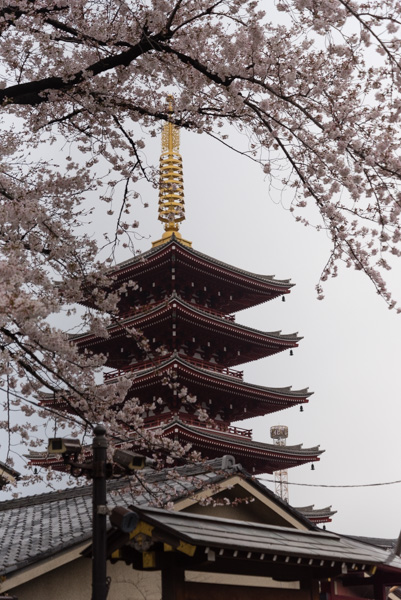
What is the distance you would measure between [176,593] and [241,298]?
23652 millimetres

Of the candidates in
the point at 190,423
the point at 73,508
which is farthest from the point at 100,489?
the point at 190,423

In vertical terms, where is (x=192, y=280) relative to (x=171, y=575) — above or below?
above

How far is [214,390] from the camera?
27.8m

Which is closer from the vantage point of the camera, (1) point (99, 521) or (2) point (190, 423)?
(1) point (99, 521)

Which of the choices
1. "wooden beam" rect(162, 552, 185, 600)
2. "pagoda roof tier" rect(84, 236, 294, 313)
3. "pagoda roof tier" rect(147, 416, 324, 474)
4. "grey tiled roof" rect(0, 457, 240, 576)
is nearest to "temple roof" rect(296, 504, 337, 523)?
"pagoda roof tier" rect(147, 416, 324, 474)

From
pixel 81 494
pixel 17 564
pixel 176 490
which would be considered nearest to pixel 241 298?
pixel 81 494

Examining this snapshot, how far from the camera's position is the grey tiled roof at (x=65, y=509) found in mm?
10148

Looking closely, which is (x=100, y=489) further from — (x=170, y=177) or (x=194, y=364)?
(x=170, y=177)

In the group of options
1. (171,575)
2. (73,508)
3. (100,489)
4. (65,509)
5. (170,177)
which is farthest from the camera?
(170,177)

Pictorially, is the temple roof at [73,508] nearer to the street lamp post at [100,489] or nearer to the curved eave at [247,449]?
the street lamp post at [100,489]

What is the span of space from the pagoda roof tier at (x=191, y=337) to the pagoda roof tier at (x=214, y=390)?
0.70 metres

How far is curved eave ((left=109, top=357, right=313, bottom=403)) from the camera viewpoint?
82.5ft

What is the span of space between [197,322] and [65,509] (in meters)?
14.2

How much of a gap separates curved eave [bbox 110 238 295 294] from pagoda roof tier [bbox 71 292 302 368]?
1.64 meters
